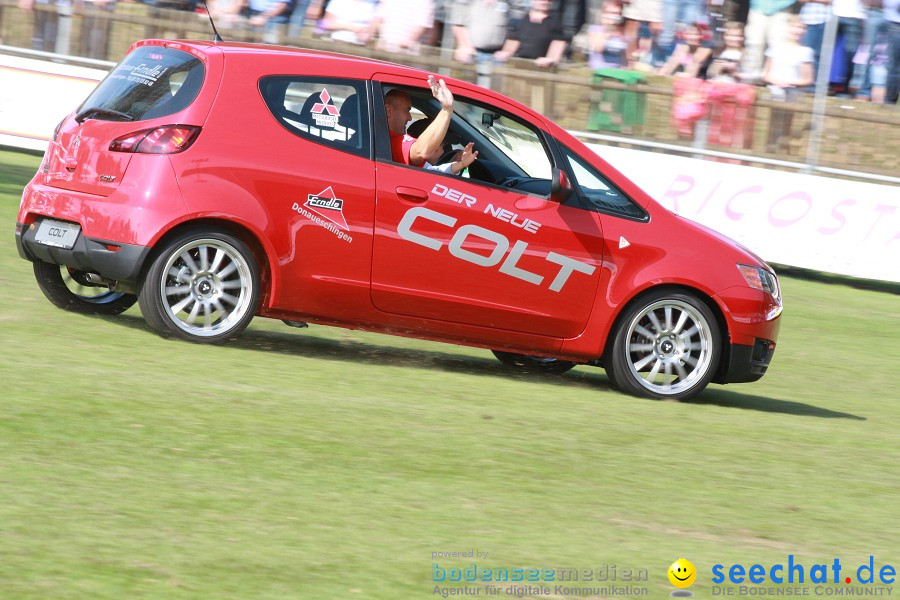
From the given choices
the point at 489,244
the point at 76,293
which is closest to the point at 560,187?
the point at 489,244

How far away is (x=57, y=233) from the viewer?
7.85m

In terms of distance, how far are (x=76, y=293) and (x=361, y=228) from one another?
2.13 meters

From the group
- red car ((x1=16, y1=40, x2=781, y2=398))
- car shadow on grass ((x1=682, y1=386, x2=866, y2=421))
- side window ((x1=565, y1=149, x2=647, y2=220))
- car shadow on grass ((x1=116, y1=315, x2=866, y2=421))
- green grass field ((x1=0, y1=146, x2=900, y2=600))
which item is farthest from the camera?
car shadow on grass ((x1=682, y1=386, x2=866, y2=421))

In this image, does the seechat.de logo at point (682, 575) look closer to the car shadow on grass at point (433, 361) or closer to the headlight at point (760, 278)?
the car shadow on grass at point (433, 361)

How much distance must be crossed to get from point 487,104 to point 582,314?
4.69 feet

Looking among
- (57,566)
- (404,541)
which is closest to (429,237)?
(404,541)

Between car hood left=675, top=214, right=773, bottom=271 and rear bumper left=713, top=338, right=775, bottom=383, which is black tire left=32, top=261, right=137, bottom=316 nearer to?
car hood left=675, top=214, right=773, bottom=271

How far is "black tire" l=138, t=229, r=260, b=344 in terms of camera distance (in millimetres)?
7699

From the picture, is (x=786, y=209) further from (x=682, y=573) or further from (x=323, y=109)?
(x=682, y=573)

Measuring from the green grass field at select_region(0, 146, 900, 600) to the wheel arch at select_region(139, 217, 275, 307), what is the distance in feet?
1.43

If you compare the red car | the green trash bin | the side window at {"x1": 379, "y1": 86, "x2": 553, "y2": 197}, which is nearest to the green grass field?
the red car

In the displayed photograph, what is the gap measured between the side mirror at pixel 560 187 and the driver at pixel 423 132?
507 millimetres

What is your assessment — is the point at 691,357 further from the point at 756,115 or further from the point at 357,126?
the point at 756,115

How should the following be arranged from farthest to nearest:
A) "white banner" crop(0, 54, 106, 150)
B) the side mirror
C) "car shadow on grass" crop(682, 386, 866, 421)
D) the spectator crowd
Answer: "white banner" crop(0, 54, 106, 150), the spectator crowd, "car shadow on grass" crop(682, 386, 866, 421), the side mirror
